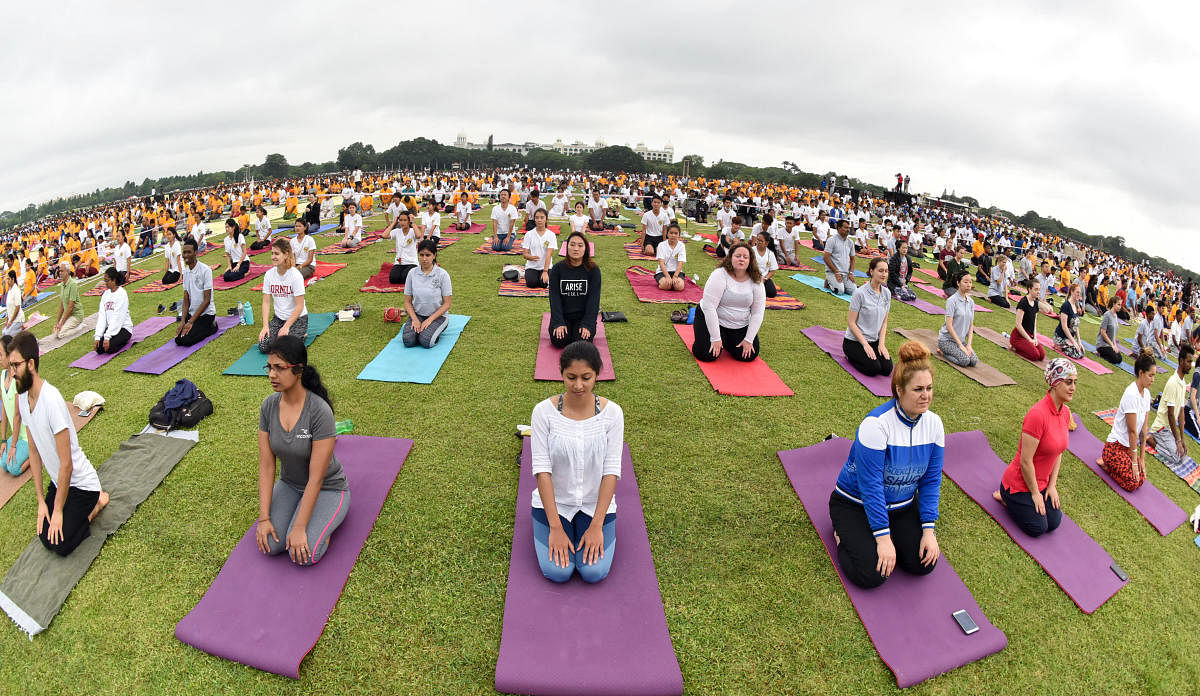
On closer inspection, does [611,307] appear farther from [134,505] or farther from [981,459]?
[134,505]

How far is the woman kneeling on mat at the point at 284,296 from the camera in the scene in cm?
643

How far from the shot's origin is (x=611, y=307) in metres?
9.17

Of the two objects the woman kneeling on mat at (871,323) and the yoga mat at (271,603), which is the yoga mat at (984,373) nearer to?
the woman kneeling on mat at (871,323)

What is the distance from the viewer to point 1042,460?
4094 mm

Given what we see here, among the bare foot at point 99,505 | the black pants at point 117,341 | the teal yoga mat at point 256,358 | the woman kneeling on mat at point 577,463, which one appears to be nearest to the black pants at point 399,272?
the teal yoga mat at point 256,358

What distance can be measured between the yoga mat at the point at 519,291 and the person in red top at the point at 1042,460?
24.2 feet

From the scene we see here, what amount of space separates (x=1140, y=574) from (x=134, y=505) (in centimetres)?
791

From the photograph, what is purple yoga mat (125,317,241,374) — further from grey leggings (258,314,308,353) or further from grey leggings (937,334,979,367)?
grey leggings (937,334,979,367)

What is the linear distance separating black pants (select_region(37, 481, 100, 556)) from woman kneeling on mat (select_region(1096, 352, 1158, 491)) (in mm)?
8631

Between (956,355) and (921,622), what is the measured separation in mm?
5634

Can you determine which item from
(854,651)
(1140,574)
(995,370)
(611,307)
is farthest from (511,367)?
(995,370)

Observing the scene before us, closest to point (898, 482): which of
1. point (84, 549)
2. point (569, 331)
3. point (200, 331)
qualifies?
point (569, 331)

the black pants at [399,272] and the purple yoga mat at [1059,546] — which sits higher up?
the black pants at [399,272]

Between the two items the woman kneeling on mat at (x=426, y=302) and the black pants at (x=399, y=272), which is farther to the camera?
the black pants at (x=399, y=272)
